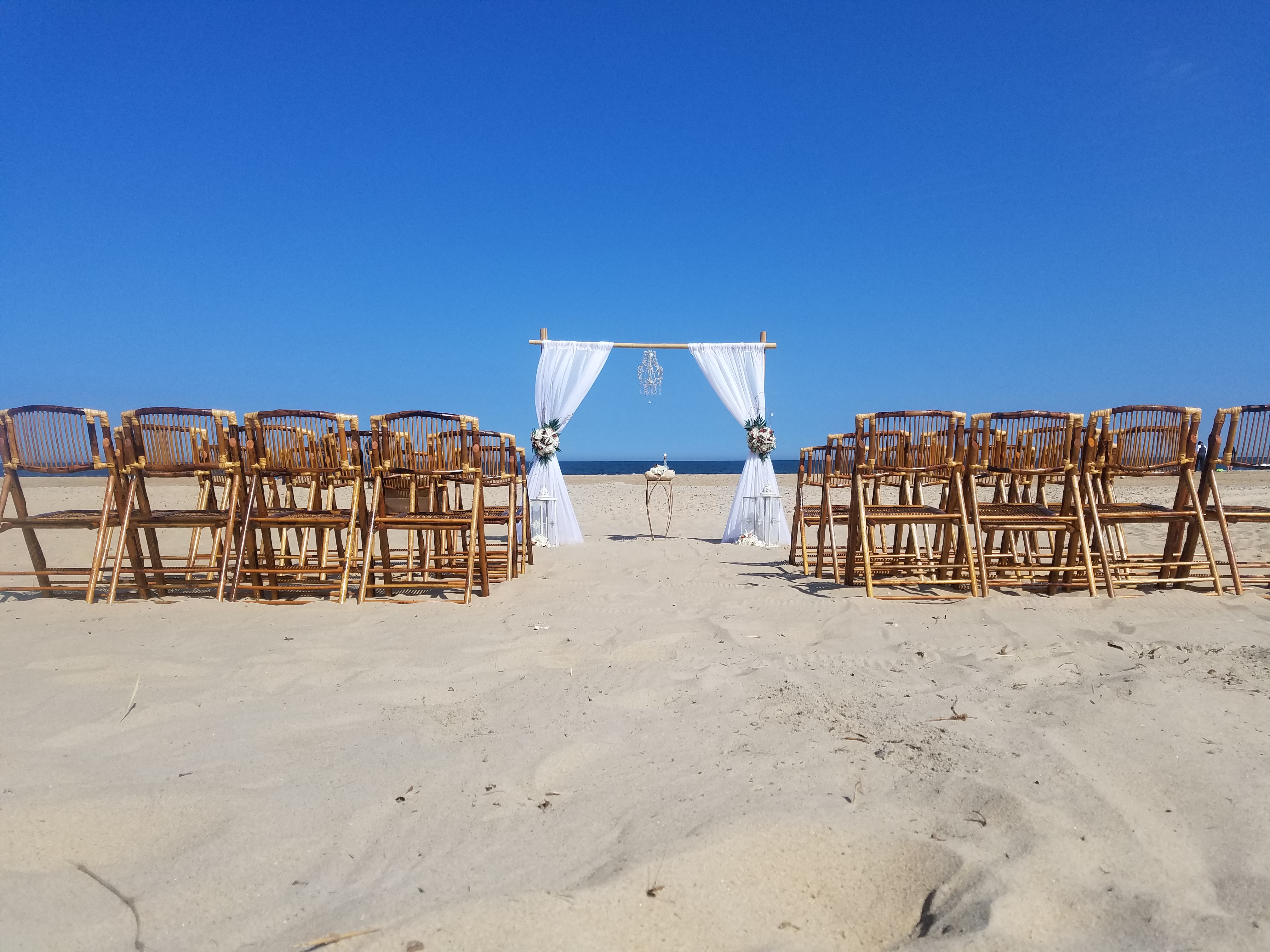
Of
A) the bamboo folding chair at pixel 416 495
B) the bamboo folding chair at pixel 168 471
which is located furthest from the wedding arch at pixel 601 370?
the bamboo folding chair at pixel 168 471

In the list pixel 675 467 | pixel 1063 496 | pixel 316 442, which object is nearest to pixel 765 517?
pixel 1063 496

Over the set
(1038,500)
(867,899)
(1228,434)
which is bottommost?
(867,899)

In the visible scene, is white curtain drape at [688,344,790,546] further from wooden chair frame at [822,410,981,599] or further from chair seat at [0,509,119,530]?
chair seat at [0,509,119,530]

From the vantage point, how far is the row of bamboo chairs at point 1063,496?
4781 mm

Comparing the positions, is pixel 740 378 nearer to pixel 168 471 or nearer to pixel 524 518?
pixel 524 518

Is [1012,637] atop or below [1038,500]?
below

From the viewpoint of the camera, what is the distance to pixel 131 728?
8.02ft

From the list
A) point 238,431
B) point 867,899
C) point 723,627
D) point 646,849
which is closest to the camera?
point 867,899

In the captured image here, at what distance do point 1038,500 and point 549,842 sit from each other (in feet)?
20.8

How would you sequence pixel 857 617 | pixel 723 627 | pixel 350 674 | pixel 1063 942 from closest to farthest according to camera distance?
pixel 1063 942 → pixel 350 674 → pixel 723 627 → pixel 857 617

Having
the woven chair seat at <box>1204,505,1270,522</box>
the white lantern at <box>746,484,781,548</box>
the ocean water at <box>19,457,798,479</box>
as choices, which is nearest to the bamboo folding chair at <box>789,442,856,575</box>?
the white lantern at <box>746,484,781,548</box>

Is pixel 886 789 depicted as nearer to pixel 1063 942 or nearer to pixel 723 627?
pixel 1063 942

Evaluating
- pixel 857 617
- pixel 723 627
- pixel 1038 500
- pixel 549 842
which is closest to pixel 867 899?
pixel 549 842

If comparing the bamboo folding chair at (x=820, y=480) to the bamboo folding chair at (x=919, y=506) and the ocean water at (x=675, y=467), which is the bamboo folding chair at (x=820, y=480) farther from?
A: the ocean water at (x=675, y=467)
